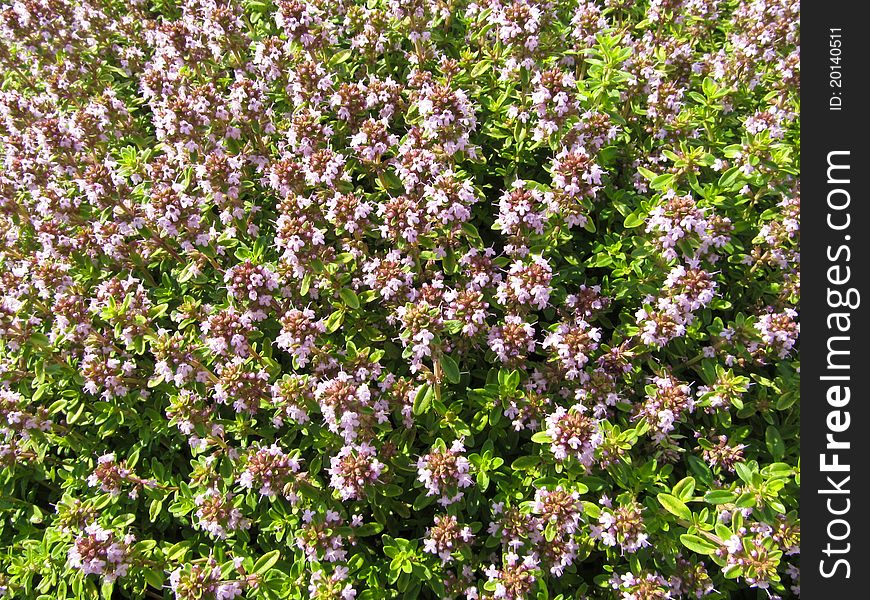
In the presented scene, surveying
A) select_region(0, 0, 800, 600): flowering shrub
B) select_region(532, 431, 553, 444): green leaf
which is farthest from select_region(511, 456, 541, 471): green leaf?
select_region(532, 431, 553, 444): green leaf

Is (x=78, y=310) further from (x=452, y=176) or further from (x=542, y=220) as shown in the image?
(x=542, y=220)

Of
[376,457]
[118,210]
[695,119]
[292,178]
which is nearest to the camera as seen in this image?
[376,457]

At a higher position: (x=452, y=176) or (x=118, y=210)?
(x=452, y=176)

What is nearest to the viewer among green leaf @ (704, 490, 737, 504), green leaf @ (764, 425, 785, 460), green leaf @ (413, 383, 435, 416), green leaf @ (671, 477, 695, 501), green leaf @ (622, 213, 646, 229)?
green leaf @ (704, 490, 737, 504)

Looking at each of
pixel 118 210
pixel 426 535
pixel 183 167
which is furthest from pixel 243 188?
pixel 426 535

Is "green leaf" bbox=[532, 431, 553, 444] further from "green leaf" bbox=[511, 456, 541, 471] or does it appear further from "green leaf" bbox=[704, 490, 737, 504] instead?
"green leaf" bbox=[704, 490, 737, 504]

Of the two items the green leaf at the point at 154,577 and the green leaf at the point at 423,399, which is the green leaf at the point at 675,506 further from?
the green leaf at the point at 154,577

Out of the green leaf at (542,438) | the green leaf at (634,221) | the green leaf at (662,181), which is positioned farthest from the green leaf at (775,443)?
the green leaf at (662,181)
